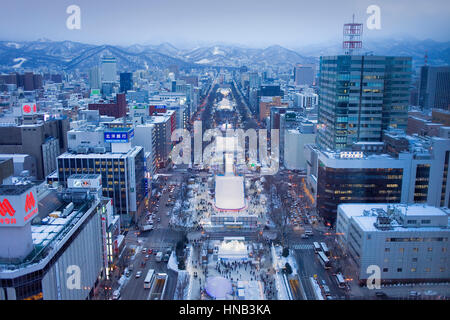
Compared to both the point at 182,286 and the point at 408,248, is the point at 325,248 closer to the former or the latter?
the point at 408,248

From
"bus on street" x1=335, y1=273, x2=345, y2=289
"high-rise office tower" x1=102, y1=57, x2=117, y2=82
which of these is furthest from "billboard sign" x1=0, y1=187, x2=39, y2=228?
"high-rise office tower" x1=102, y1=57, x2=117, y2=82

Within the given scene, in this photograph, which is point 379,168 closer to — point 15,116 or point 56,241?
point 56,241

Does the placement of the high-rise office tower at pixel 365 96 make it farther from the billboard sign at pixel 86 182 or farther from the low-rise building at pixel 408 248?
the billboard sign at pixel 86 182

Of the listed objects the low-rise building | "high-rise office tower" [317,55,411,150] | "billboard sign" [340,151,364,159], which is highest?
"high-rise office tower" [317,55,411,150]

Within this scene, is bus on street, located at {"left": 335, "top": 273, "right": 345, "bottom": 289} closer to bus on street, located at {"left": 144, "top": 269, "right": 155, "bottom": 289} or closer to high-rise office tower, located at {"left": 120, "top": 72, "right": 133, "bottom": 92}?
bus on street, located at {"left": 144, "top": 269, "right": 155, "bottom": 289}

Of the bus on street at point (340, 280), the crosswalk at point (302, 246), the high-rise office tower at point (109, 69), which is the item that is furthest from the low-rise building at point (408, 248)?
the high-rise office tower at point (109, 69)
